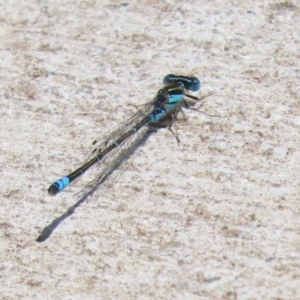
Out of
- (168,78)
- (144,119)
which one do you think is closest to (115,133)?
(144,119)

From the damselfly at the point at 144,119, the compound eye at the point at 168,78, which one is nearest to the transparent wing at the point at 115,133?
the damselfly at the point at 144,119

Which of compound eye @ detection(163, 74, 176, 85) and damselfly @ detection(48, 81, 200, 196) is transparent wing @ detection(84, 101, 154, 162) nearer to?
damselfly @ detection(48, 81, 200, 196)

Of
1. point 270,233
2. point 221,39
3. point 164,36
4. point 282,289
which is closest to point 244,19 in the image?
point 221,39

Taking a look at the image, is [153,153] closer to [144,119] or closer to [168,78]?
[144,119]

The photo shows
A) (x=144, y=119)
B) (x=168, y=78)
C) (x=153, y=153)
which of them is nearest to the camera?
(x=153, y=153)

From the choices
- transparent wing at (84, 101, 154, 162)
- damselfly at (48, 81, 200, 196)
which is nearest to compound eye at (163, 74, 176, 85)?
damselfly at (48, 81, 200, 196)

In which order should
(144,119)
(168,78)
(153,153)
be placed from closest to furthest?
(153,153)
(144,119)
(168,78)

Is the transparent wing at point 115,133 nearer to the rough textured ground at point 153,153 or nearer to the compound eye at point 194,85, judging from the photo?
the rough textured ground at point 153,153
